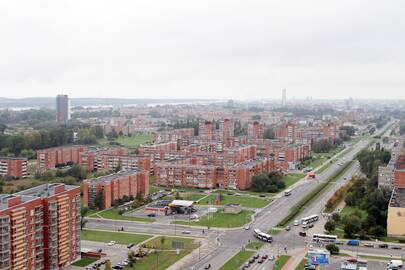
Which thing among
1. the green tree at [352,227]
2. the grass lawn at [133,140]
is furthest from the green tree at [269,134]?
the green tree at [352,227]

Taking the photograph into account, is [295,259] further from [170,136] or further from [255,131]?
[255,131]

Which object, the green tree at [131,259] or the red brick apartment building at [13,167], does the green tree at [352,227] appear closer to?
the green tree at [131,259]

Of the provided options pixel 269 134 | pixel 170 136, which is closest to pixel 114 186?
pixel 170 136

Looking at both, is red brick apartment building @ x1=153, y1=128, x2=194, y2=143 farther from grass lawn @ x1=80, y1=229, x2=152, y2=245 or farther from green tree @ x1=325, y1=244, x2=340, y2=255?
green tree @ x1=325, y1=244, x2=340, y2=255

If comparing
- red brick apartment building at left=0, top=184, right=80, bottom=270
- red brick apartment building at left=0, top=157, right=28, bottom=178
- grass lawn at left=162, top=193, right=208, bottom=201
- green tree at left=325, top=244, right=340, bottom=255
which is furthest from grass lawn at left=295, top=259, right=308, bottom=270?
red brick apartment building at left=0, top=157, right=28, bottom=178

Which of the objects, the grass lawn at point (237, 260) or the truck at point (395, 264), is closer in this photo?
the truck at point (395, 264)
